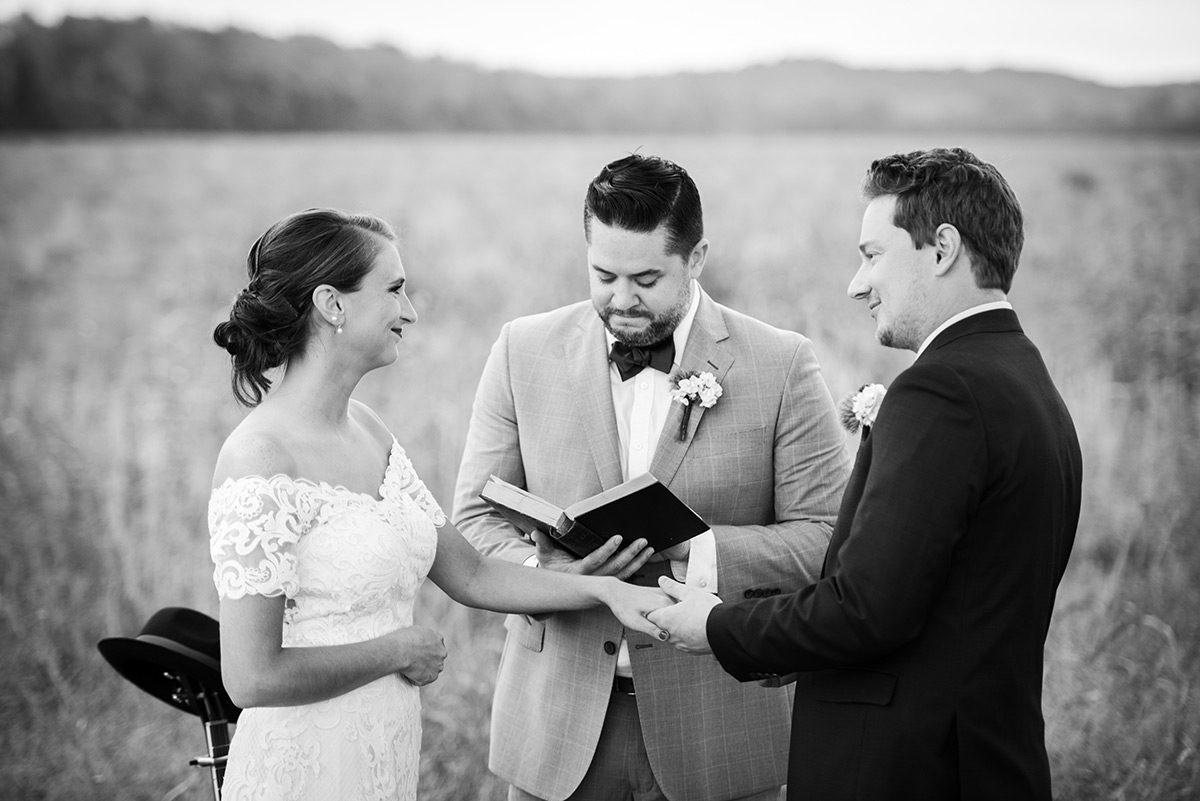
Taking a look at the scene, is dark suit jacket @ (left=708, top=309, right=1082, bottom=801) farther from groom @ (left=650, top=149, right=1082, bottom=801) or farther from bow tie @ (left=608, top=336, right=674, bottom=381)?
bow tie @ (left=608, top=336, right=674, bottom=381)

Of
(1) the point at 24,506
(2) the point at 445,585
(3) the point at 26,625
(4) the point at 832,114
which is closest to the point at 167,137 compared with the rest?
(1) the point at 24,506

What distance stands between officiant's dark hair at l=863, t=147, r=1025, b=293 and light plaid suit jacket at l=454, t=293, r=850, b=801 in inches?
35.8

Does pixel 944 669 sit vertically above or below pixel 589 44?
below

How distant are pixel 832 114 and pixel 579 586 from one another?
5855 millimetres

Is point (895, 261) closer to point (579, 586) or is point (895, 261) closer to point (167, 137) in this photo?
point (579, 586)

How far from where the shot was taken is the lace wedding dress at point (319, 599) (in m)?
2.34

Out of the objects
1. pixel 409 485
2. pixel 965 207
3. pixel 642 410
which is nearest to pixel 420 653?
pixel 409 485

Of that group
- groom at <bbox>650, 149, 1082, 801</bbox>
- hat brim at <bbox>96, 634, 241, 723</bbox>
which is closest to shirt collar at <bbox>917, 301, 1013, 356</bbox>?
groom at <bbox>650, 149, 1082, 801</bbox>

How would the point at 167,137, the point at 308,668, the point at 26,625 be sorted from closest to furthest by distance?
the point at 308,668 → the point at 26,625 → the point at 167,137

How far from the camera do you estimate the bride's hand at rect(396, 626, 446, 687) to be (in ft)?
8.61

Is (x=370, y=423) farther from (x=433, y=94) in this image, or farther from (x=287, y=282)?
(x=433, y=94)

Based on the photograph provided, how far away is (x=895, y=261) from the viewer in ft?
7.22

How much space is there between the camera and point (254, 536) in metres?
2.32

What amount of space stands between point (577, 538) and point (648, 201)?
973 mm
